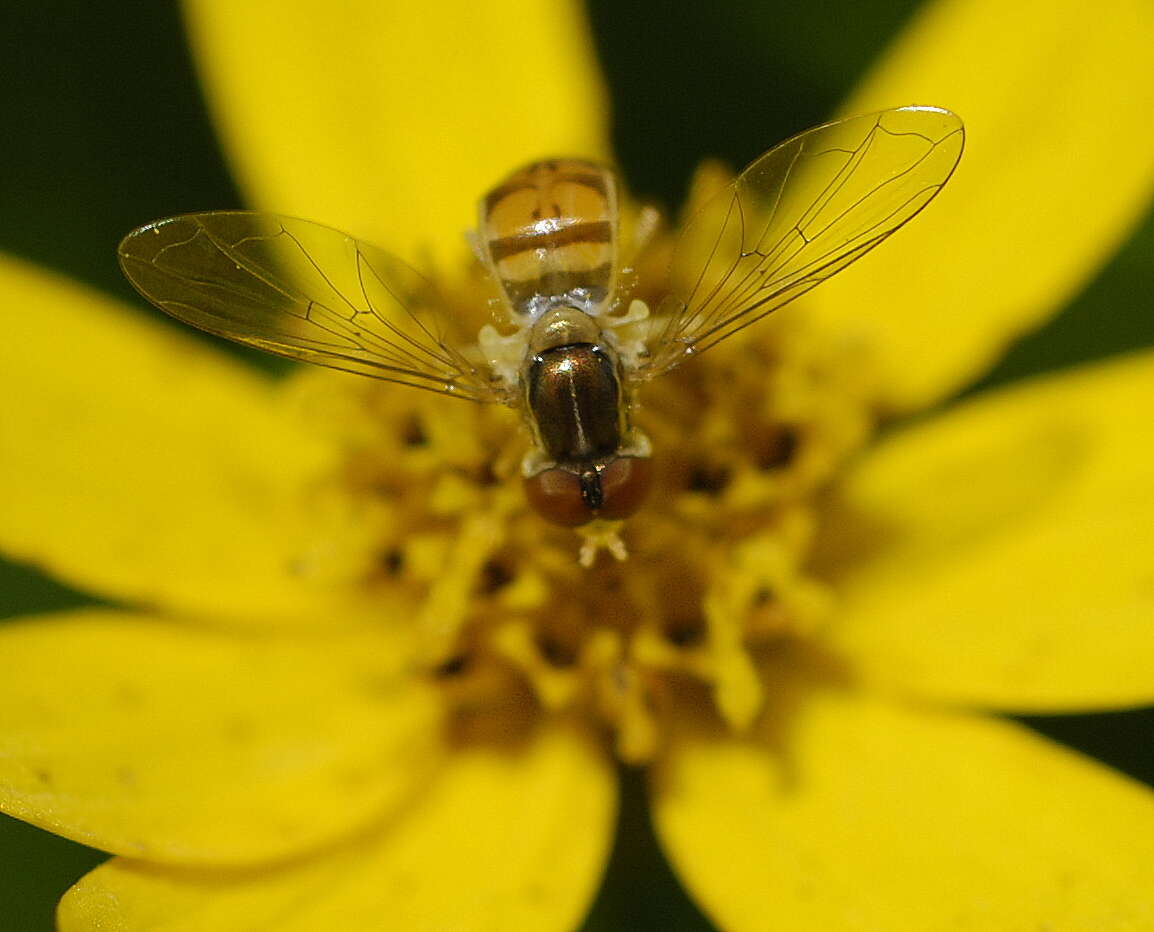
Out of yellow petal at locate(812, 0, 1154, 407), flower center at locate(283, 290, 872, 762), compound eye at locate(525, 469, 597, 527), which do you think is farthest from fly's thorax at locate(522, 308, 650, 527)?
yellow petal at locate(812, 0, 1154, 407)

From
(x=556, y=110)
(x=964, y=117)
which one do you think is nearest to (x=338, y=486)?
(x=556, y=110)

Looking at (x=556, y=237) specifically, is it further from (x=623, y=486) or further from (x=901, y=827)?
(x=901, y=827)

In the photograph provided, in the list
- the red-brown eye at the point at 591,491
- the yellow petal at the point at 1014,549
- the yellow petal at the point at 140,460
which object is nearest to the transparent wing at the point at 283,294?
the red-brown eye at the point at 591,491

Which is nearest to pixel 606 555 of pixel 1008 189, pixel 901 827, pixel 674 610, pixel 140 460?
pixel 674 610

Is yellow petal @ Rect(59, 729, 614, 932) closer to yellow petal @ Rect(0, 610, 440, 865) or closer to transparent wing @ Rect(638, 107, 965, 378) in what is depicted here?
yellow petal @ Rect(0, 610, 440, 865)

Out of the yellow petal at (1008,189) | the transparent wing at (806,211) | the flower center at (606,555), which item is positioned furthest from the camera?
the yellow petal at (1008,189)

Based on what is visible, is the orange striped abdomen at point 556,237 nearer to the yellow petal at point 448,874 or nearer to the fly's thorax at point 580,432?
the fly's thorax at point 580,432
